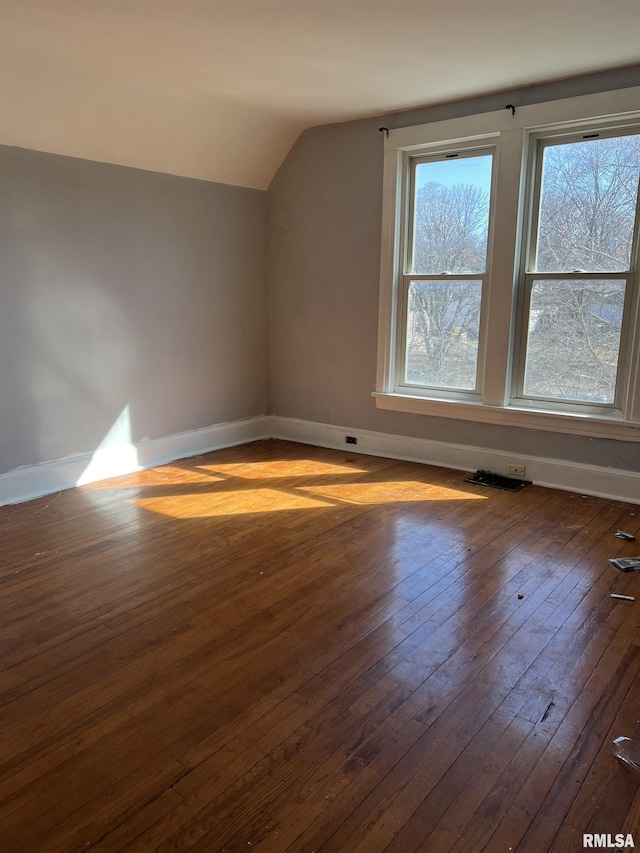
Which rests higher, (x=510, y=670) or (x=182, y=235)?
(x=182, y=235)

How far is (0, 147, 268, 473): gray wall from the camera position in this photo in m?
3.81

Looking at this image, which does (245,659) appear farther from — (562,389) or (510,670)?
(562,389)

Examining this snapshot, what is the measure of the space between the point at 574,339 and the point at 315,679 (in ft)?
9.85

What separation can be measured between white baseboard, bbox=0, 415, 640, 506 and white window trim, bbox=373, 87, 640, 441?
0.85 feet

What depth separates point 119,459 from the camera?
14.9ft

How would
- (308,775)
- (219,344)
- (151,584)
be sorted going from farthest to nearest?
(219,344) → (151,584) → (308,775)

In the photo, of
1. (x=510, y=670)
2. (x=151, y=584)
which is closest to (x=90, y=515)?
(x=151, y=584)

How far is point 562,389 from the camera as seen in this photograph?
4.18 metres

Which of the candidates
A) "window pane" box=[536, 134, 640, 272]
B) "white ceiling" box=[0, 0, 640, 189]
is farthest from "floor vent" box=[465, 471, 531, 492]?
"white ceiling" box=[0, 0, 640, 189]

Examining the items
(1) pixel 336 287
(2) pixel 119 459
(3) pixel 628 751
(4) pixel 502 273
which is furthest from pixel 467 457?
(3) pixel 628 751

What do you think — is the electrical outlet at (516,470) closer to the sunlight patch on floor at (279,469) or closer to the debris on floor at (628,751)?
the sunlight patch on floor at (279,469)

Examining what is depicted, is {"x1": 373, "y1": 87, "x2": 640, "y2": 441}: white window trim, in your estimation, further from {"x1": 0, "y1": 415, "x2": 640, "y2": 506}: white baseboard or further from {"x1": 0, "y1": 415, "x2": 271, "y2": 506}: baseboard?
{"x1": 0, "y1": 415, "x2": 271, "y2": 506}: baseboard

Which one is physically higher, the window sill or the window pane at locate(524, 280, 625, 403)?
the window pane at locate(524, 280, 625, 403)

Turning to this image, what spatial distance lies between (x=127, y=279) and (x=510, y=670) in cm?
362
